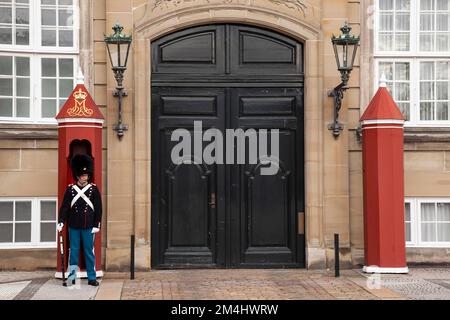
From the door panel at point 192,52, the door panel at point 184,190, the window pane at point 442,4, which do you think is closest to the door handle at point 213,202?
the door panel at point 184,190

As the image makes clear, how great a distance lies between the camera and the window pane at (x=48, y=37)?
13.3m

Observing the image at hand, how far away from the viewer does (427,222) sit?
44.7 feet

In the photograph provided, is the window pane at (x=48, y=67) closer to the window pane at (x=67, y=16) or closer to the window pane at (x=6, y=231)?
the window pane at (x=67, y=16)

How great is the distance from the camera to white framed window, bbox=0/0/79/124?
43.2 ft

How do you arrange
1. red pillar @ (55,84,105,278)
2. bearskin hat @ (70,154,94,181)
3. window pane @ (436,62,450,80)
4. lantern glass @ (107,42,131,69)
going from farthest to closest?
window pane @ (436,62,450,80) < lantern glass @ (107,42,131,69) < red pillar @ (55,84,105,278) < bearskin hat @ (70,154,94,181)

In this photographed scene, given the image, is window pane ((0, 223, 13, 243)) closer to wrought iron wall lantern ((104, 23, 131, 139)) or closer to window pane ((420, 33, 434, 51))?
wrought iron wall lantern ((104, 23, 131, 139))

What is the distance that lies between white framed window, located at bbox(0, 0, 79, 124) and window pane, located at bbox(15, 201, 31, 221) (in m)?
1.20

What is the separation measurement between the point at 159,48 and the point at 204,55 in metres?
0.68

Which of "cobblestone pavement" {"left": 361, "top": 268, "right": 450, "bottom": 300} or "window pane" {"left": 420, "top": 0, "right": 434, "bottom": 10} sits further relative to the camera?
"window pane" {"left": 420, "top": 0, "right": 434, "bottom": 10}

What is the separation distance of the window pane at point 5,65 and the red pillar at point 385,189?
17.2 feet

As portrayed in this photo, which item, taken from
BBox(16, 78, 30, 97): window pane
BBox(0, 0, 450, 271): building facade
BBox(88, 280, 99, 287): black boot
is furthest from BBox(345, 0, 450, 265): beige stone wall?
BBox(16, 78, 30, 97): window pane

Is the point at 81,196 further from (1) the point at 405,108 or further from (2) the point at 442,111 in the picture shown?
(2) the point at 442,111

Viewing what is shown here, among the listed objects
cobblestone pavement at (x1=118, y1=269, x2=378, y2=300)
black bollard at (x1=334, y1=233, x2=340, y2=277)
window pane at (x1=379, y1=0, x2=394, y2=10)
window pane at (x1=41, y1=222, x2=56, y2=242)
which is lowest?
cobblestone pavement at (x1=118, y1=269, x2=378, y2=300)

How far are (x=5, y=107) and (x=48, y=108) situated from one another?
0.62 meters
